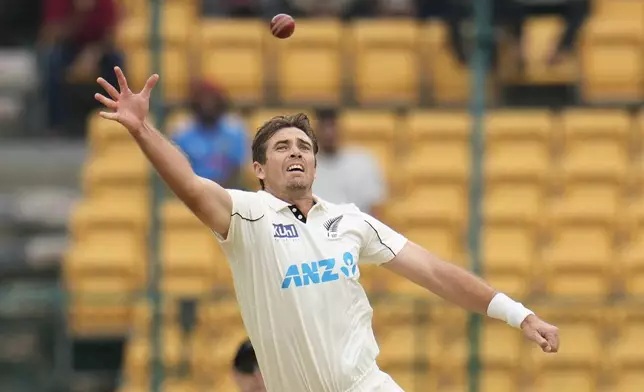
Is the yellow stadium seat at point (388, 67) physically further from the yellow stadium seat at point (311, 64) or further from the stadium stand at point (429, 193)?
the yellow stadium seat at point (311, 64)

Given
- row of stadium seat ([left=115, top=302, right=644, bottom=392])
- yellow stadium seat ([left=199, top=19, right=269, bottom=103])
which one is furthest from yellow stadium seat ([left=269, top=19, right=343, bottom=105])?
row of stadium seat ([left=115, top=302, right=644, bottom=392])

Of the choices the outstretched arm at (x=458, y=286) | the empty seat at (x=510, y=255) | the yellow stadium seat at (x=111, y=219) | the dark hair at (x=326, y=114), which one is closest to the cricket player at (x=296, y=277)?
the outstretched arm at (x=458, y=286)

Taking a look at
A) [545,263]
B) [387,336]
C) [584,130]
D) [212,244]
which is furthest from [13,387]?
[584,130]

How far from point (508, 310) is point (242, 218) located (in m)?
1.14

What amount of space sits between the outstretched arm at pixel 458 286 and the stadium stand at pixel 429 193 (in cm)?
389

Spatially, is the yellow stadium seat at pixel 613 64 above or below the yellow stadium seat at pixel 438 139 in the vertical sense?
above

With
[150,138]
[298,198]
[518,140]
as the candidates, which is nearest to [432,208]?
[518,140]

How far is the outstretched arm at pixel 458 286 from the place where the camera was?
247 inches

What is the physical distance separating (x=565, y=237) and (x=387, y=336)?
165cm

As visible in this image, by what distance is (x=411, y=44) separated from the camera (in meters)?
12.0

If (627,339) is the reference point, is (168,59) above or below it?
above

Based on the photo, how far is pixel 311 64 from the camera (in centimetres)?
1209

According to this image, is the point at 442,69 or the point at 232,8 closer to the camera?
A: the point at 442,69

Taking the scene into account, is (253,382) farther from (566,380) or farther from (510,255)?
(510,255)
